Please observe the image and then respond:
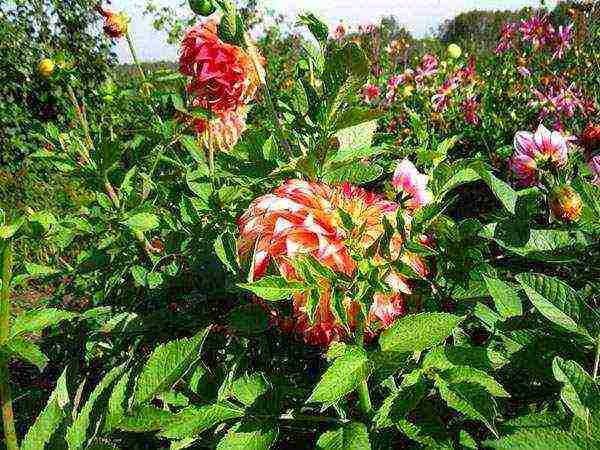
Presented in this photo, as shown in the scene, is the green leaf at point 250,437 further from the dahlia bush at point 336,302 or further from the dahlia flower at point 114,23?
the dahlia flower at point 114,23

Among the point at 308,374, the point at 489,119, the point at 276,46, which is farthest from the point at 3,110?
the point at 308,374

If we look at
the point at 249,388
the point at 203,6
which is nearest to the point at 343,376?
the point at 249,388

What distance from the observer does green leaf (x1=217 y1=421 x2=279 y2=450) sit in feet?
2.25

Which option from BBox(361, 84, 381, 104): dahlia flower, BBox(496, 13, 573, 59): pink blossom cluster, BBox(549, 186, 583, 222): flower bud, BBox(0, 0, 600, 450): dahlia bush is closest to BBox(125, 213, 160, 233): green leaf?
BBox(0, 0, 600, 450): dahlia bush

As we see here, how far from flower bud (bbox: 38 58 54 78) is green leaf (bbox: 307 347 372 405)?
1289 millimetres

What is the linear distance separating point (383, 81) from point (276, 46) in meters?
4.77

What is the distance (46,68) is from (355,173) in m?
1.13

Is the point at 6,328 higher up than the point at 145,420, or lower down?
higher up

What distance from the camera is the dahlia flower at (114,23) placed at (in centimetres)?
169

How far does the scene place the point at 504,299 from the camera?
2.34ft

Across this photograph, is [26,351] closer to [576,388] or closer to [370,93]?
[576,388]

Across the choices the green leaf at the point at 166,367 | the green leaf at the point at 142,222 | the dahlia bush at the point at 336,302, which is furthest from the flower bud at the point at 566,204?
the green leaf at the point at 142,222

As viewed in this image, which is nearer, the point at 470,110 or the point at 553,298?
the point at 553,298

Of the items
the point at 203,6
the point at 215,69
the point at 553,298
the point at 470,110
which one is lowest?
the point at 470,110
